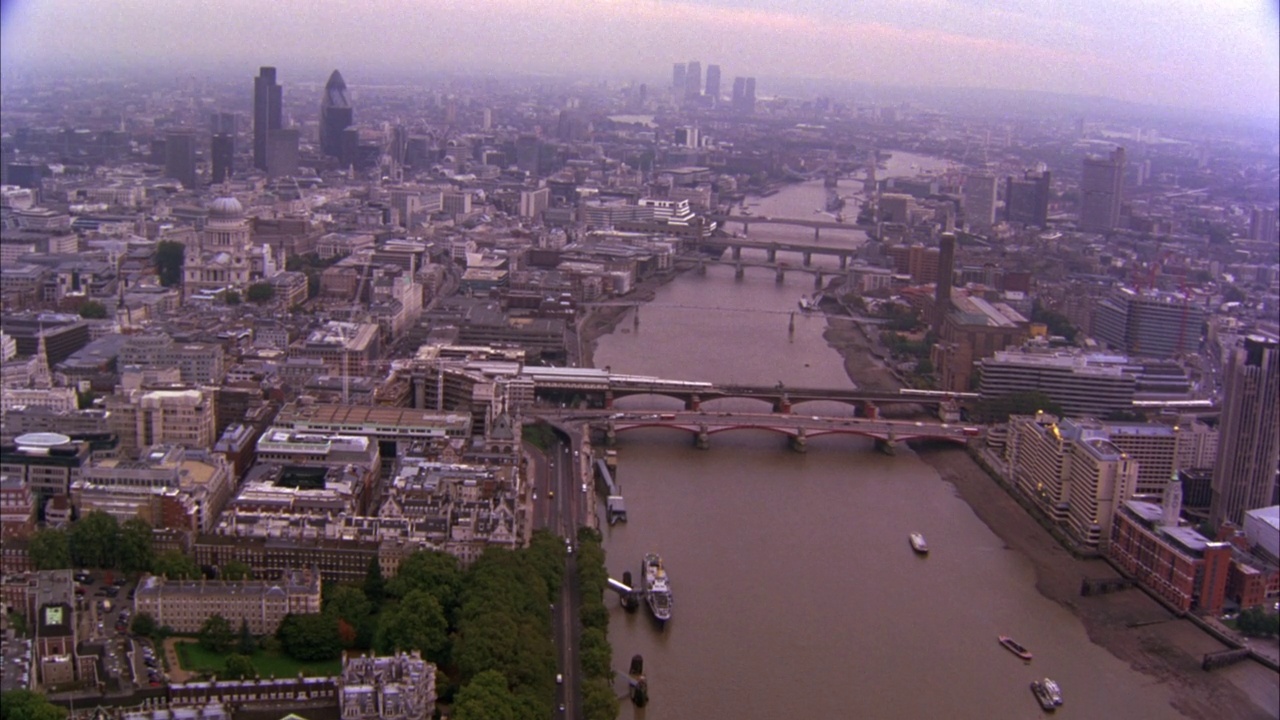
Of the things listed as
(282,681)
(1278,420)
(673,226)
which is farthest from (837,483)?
(673,226)

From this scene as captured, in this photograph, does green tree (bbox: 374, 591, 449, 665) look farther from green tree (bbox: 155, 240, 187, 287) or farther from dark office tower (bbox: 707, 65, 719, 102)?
Answer: dark office tower (bbox: 707, 65, 719, 102)

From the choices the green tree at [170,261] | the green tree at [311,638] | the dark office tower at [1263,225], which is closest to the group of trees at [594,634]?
the green tree at [311,638]

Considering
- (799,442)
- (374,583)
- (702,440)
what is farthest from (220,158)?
(374,583)

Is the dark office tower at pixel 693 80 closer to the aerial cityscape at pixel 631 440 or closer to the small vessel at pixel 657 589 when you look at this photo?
the aerial cityscape at pixel 631 440

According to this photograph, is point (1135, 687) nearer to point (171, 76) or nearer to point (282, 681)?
point (282, 681)

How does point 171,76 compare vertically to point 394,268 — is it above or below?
above

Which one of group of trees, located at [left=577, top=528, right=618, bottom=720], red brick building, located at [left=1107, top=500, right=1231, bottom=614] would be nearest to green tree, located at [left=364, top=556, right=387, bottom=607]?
group of trees, located at [left=577, top=528, right=618, bottom=720]

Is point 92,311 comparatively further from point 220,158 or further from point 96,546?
point 220,158
